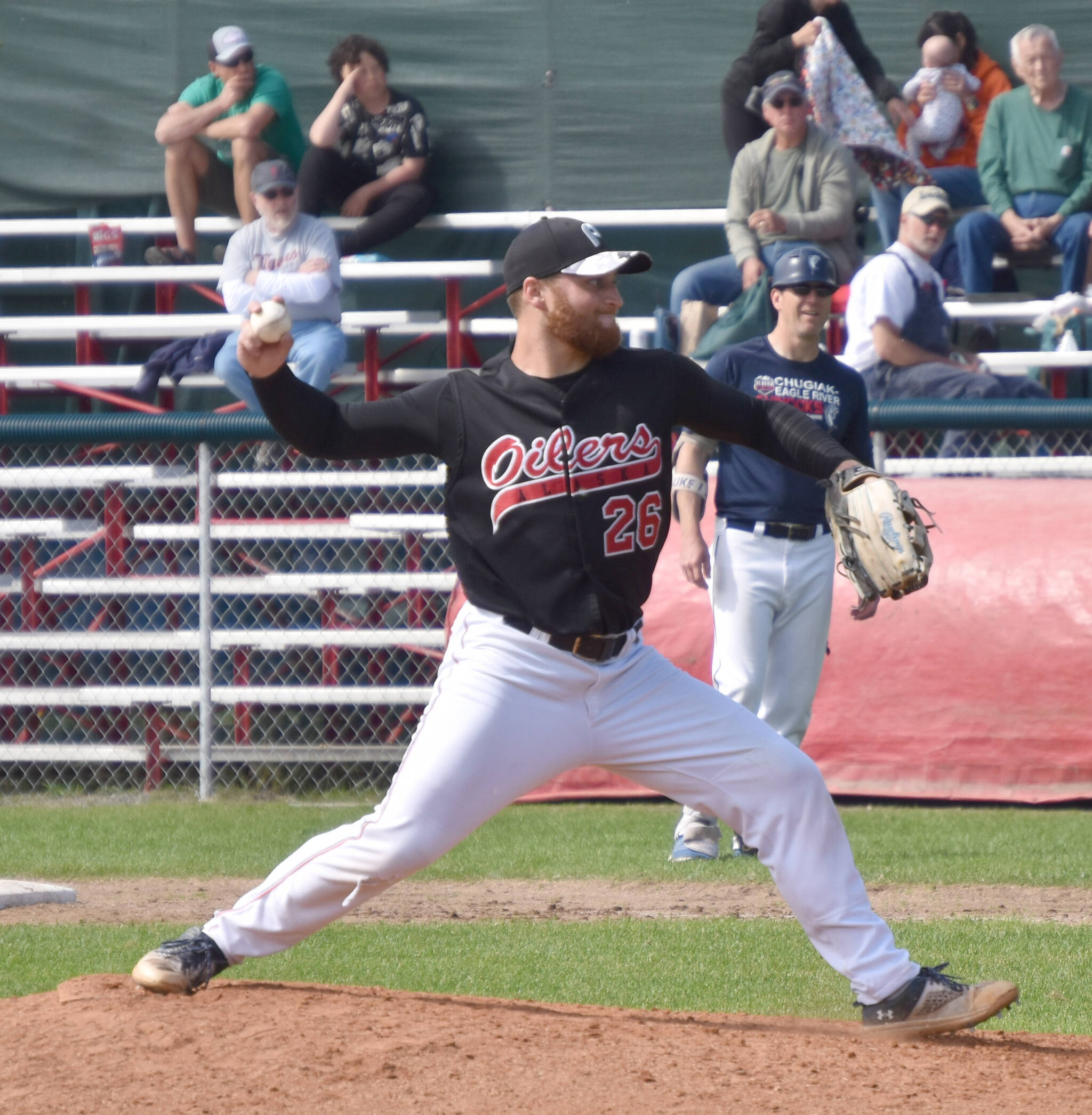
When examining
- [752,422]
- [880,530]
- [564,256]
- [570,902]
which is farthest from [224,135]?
[880,530]

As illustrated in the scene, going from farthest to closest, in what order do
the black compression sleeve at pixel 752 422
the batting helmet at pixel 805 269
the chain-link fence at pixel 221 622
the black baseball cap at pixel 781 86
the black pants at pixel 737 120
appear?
the black pants at pixel 737 120 < the black baseball cap at pixel 781 86 < the chain-link fence at pixel 221 622 < the batting helmet at pixel 805 269 < the black compression sleeve at pixel 752 422

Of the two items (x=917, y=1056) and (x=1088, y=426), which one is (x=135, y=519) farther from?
(x=917, y=1056)

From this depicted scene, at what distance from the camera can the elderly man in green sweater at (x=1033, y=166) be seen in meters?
9.94

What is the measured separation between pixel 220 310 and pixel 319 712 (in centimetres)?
385

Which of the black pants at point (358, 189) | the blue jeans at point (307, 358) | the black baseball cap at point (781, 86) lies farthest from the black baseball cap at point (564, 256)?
the black pants at point (358, 189)

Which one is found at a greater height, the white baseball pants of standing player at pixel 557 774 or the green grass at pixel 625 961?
the white baseball pants of standing player at pixel 557 774

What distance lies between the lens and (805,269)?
611 cm

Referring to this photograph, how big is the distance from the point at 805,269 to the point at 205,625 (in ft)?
13.3

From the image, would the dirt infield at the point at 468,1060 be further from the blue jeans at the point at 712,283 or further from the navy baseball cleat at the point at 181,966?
the blue jeans at the point at 712,283

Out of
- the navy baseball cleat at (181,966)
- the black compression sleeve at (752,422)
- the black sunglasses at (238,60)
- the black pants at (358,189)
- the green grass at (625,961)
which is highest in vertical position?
the black sunglasses at (238,60)

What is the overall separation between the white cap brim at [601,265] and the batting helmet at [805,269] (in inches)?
95.0

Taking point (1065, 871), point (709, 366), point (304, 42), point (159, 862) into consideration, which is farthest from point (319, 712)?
point (304, 42)

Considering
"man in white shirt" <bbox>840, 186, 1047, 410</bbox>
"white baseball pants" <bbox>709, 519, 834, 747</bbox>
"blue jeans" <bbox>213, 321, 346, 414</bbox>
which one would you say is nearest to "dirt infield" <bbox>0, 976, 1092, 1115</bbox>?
"white baseball pants" <bbox>709, 519, 834, 747</bbox>

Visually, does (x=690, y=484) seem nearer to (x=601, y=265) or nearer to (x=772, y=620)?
(x=772, y=620)
